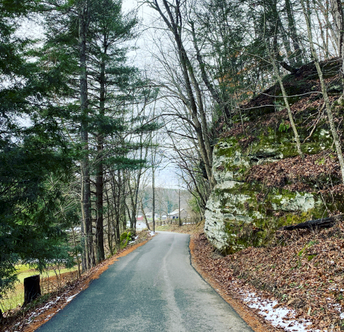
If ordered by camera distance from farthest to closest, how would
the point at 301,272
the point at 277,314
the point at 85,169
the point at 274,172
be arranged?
the point at 85,169 → the point at 274,172 → the point at 301,272 → the point at 277,314

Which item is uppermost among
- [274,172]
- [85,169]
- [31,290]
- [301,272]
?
[85,169]

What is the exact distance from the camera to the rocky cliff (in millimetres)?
6647

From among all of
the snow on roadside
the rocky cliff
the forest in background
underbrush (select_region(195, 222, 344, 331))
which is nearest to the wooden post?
the forest in background

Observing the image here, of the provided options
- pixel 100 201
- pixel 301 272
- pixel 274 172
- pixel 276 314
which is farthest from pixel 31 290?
pixel 274 172

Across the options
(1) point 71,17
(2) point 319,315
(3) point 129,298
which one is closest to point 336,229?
(2) point 319,315

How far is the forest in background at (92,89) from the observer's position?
5570 mm

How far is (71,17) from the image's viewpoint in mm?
10906

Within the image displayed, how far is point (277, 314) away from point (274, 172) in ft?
15.7

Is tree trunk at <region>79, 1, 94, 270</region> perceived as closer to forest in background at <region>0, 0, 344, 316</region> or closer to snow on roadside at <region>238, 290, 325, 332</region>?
forest in background at <region>0, 0, 344, 316</region>

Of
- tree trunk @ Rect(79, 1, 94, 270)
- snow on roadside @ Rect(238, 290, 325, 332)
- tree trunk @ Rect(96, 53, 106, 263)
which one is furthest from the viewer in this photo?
tree trunk @ Rect(96, 53, 106, 263)

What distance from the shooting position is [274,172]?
25.5 ft

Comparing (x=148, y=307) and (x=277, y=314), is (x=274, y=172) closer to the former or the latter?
(x=277, y=314)

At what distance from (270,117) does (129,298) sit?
28.3ft

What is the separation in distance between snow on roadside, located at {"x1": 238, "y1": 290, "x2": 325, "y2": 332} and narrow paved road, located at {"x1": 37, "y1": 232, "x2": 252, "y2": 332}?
507mm
